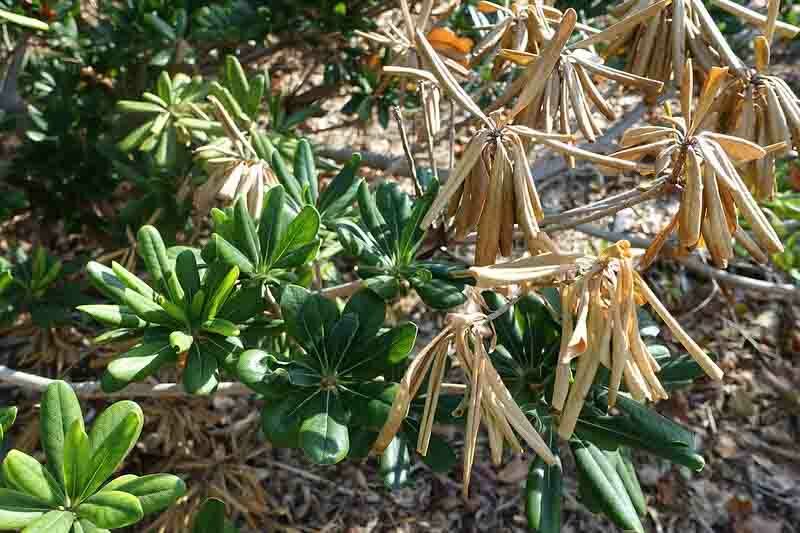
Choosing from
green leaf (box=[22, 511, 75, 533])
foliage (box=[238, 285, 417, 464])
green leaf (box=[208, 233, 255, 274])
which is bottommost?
green leaf (box=[22, 511, 75, 533])

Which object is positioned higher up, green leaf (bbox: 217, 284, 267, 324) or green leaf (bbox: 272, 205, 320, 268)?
green leaf (bbox: 272, 205, 320, 268)

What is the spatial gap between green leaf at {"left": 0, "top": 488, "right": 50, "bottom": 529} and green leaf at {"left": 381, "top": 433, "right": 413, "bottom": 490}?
56cm

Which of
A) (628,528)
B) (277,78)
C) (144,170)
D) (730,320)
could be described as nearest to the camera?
(628,528)

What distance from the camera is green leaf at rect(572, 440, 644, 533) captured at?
1.26m

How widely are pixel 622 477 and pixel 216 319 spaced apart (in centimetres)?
83

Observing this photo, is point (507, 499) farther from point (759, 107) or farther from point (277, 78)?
point (277, 78)

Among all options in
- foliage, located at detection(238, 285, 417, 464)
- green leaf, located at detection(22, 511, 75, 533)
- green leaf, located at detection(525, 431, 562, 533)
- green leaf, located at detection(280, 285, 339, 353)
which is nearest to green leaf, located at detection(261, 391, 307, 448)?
foliage, located at detection(238, 285, 417, 464)

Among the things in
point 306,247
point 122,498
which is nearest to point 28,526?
point 122,498

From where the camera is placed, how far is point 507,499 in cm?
226

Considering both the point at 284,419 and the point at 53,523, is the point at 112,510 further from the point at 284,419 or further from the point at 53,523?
the point at 284,419

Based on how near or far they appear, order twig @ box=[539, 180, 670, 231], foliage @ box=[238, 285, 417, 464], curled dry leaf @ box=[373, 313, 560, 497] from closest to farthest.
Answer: curled dry leaf @ box=[373, 313, 560, 497]
twig @ box=[539, 180, 670, 231]
foliage @ box=[238, 285, 417, 464]

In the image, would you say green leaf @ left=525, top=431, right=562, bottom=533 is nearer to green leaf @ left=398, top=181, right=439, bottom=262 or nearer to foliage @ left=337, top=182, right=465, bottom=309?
foliage @ left=337, top=182, right=465, bottom=309

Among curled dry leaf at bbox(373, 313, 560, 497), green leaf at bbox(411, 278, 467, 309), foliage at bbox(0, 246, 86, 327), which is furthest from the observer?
foliage at bbox(0, 246, 86, 327)

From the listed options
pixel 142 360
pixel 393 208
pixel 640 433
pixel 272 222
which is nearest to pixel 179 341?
pixel 142 360
